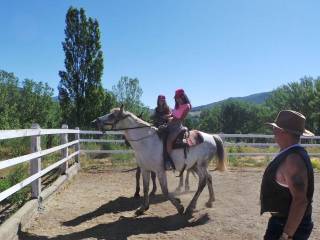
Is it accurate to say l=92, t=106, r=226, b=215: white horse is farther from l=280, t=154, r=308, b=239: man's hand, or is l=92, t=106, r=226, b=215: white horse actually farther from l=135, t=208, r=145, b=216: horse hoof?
l=280, t=154, r=308, b=239: man's hand

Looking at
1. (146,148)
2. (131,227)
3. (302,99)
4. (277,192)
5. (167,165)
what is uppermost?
(302,99)

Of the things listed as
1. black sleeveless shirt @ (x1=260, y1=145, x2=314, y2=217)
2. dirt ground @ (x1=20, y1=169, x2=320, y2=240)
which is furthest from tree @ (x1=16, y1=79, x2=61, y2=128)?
black sleeveless shirt @ (x1=260, y1=145, x2=314, y2=217)

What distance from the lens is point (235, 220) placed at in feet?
26.3

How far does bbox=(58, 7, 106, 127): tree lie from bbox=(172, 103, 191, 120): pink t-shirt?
25.8m

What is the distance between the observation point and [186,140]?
348 inches

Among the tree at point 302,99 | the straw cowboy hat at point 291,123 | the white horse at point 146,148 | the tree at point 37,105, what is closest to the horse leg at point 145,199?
the white horse at point 146,148

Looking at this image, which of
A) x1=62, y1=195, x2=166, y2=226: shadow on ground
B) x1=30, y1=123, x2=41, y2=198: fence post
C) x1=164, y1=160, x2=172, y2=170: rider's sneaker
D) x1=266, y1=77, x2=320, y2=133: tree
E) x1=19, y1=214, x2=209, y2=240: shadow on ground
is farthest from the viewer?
x1=266, y1=77, x2=320, y2=133: tree

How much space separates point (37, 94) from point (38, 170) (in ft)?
202

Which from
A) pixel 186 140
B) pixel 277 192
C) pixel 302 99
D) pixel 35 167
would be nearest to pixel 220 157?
pixel 186 140

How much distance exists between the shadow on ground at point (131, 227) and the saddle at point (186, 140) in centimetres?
131

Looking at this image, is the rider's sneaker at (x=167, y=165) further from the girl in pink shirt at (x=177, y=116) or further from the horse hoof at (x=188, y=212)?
the horse hoof at (x=188, y=212)

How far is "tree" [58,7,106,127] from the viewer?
113ft

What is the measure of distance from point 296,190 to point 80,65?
108ft

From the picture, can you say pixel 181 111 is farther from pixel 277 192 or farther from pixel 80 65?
pixel 80 65
